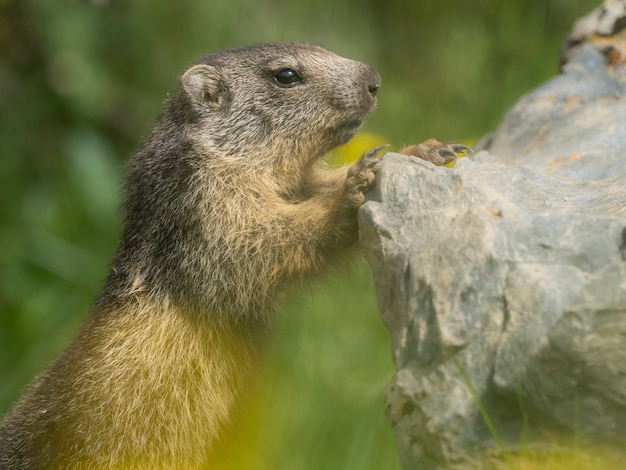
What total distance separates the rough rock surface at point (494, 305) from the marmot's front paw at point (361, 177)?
69mm

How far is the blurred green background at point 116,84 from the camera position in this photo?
290 inches

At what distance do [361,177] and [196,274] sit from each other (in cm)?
108

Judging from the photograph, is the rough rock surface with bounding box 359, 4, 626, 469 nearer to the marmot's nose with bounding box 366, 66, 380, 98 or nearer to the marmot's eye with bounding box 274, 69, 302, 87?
the marmot's nose with bounding box 366, 66, 380, 98

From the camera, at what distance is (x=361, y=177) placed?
143 inches

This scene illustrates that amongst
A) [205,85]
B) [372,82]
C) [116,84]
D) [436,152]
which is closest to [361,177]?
[436,152]

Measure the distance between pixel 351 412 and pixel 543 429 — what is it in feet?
5.98

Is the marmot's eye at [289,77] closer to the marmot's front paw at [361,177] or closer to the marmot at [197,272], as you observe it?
the marmot at [197,272]

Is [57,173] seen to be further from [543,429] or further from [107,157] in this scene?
[543,429]

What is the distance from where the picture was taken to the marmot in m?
4.13

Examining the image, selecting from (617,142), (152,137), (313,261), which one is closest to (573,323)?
(313,261)

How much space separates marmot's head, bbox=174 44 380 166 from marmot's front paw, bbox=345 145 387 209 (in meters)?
0.96

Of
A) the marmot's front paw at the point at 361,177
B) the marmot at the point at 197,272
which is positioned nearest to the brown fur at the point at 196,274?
the marmot at the point at 197,272

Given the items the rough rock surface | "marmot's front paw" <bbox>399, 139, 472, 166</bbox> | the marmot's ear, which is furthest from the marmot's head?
the rough rock surface

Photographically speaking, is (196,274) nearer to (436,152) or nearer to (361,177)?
(361,177)
